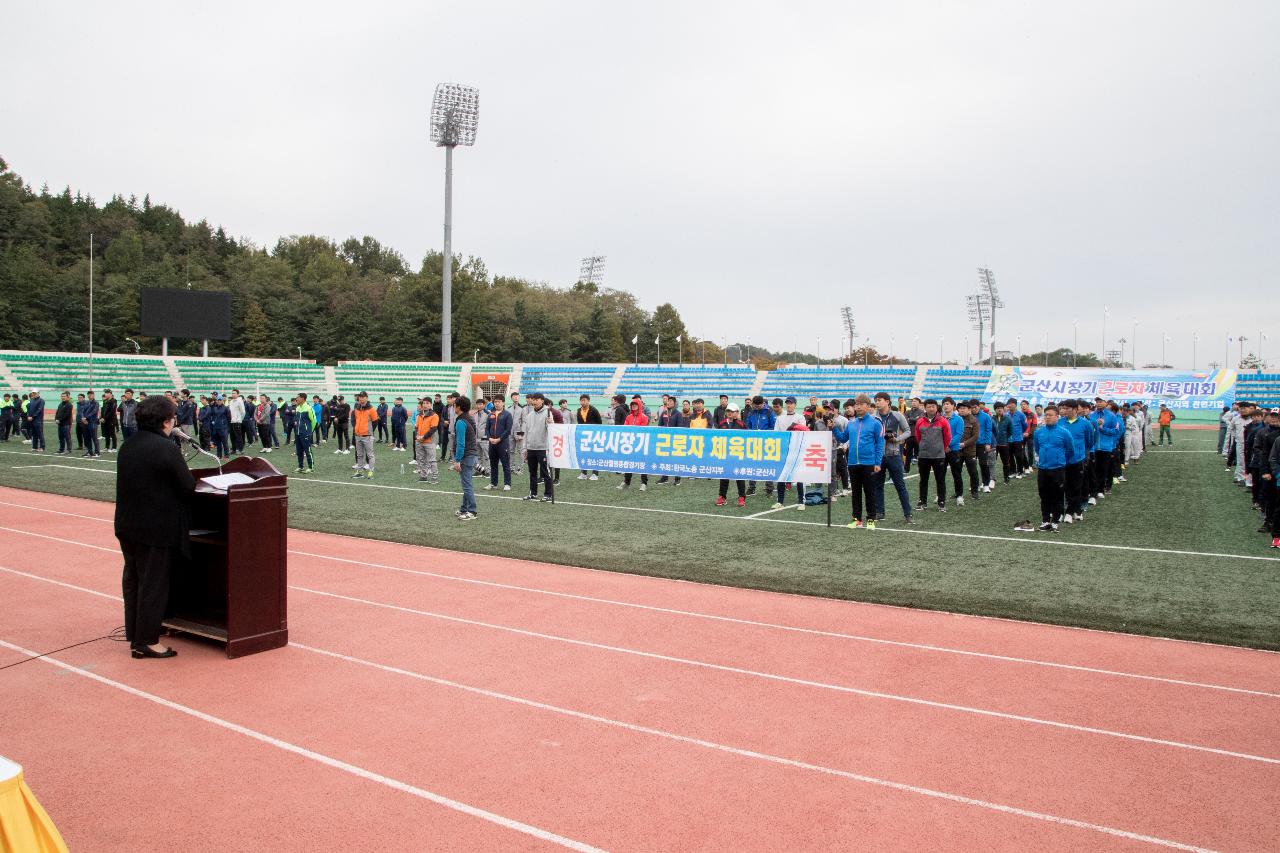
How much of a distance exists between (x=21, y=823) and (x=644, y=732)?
3670 mm

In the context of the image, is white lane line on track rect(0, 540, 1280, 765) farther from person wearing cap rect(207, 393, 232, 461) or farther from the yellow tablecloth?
person wearing cap rect(207, 393, 232, 461)

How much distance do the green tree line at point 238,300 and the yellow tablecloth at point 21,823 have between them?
76649 mm

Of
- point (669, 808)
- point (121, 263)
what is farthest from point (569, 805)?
point (121, 263)

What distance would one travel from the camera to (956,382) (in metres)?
49.6

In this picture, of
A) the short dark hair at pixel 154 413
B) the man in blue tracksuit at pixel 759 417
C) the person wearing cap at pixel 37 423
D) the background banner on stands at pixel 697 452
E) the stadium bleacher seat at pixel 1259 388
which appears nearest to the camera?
the short dark hair at pixel 154 413

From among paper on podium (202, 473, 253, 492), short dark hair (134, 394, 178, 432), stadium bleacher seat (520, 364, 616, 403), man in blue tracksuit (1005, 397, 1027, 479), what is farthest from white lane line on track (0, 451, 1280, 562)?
stadium bleacher seat (520, 364, 616, 403)

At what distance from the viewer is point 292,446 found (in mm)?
32312

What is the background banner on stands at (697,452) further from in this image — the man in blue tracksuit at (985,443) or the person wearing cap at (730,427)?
the man in blue tracksuit at (985,443)

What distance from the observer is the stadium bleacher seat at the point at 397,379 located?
51.6 m

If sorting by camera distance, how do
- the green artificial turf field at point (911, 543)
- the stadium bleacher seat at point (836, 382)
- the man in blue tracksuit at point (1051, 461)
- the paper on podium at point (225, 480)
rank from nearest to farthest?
the paper on podium at point (225, 480) → the green artificial turf field at point (911, 543) → the man in blue tracksuit at point (1051, 461) → the stadium bleacher seat at point (836, 382)

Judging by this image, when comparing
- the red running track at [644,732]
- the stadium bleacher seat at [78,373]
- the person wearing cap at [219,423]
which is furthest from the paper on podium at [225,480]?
the stadium bleacher seat at [78,373]

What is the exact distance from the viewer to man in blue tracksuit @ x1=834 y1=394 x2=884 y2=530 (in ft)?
44.8

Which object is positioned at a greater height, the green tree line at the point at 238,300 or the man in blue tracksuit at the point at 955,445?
the green tree line at the point at 238,300

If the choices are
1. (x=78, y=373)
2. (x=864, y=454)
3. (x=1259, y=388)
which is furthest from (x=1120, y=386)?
(x=78, y=373)
